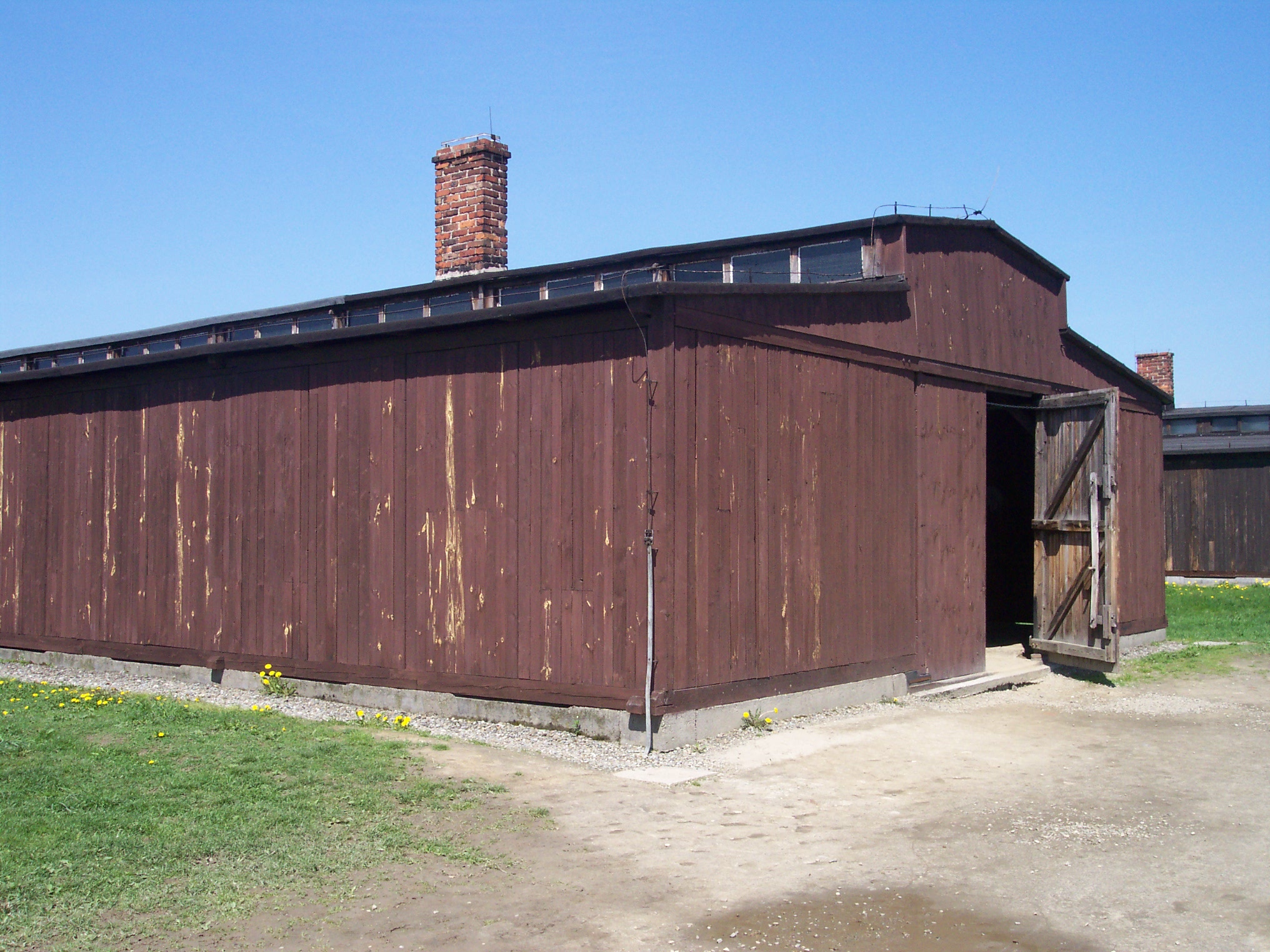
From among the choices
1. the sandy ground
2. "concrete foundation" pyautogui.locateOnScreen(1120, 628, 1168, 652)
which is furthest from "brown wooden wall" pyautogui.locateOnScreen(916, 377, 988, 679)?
"concrete foundation" pyautogui.locateOnScreen(1120, 628, 1168, 652)

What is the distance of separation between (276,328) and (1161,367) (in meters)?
21.0

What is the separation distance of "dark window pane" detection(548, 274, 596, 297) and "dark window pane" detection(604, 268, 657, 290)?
0.67 ft

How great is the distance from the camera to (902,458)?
12430 millimetres

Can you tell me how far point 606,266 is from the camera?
46.6 ft

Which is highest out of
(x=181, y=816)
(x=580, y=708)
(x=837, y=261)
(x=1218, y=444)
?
(x=837, y=261)

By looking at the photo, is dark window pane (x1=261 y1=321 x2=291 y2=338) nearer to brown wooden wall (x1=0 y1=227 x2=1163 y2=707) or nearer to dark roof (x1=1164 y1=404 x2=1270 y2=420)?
brown wooden wall (x1=0 y1=227 x2=1163 y2=707)

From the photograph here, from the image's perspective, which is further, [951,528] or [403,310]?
[403,310]

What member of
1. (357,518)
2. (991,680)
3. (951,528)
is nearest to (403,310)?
(357,518)

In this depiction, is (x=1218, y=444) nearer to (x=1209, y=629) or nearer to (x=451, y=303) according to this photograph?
(x=1209, y=629)

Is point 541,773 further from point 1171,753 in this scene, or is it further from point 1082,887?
point 1171,753

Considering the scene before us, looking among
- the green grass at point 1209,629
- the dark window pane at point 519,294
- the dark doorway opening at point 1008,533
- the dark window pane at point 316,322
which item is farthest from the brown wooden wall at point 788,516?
the dark window pane at point 316,322

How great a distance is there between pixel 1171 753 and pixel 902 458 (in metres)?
4.09

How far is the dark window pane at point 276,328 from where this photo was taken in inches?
680

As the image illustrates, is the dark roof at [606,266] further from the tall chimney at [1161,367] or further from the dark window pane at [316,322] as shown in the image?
the tall chimney at [1161,367]
